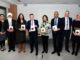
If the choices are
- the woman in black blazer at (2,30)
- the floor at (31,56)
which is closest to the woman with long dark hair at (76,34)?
the floor at (31,56)

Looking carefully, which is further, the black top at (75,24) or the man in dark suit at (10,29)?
the man in dark suit at (10,29)

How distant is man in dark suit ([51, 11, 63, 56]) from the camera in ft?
18.7

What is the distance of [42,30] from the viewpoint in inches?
228

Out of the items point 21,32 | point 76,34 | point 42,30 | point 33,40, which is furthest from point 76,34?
point 21,32

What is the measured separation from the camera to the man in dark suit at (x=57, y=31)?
5.69 metres

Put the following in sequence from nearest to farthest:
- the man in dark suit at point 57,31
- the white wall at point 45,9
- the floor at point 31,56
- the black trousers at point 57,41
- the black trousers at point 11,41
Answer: the floor at point 31,56 → the man in dark suit at point 57,31 → the black trousers at point 57,41 → the black trousers at point 11,41 → the white wall at point 45,9

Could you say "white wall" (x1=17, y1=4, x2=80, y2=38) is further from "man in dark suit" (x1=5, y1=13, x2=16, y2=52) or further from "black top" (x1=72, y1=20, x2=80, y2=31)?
"black top" (x1=72, y1=20, x2=80, y2=31)

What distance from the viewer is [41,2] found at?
24.8 ft

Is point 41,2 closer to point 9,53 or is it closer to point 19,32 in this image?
point 19,32

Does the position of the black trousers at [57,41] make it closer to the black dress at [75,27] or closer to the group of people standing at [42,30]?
the group of people standing at [42,30]

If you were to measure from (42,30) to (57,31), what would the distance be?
1.49 ft

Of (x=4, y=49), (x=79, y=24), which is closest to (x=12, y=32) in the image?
(x=4, y=49)

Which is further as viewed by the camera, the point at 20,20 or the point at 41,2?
the point at 41,2

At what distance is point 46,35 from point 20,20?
91 centimetres
